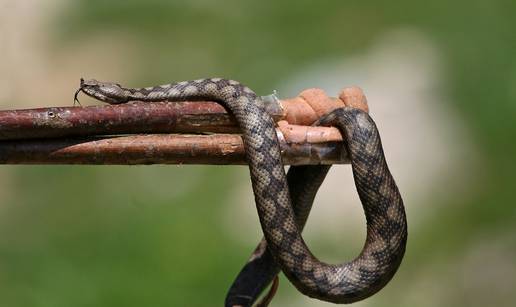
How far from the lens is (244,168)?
30.0 ft

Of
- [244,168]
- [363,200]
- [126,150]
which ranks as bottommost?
[244,168]

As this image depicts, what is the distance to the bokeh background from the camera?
314 inches

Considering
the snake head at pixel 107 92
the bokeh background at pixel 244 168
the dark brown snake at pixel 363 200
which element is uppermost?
the snake head at pixel 107 92

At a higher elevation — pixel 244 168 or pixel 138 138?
pixel 138 138

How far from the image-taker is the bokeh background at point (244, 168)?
7.96m

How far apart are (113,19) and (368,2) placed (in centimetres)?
309

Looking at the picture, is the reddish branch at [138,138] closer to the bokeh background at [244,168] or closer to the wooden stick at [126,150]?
the wooden stick at [126,150]

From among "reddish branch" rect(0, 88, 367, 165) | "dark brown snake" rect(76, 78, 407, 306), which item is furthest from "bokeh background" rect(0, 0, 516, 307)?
"reddish branch" rect(0, 88, 367, 165)

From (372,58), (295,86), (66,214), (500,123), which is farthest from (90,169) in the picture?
(500,123)

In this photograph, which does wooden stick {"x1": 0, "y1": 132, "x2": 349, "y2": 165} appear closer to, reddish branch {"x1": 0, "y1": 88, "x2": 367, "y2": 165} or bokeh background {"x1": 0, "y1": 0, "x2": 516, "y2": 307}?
reddish branch {"x1": 0, "y1": 88, "x2": 367, "y2": 165}

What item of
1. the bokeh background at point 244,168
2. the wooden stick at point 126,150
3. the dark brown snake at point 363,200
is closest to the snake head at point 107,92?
the dark brown snake at point 363,200

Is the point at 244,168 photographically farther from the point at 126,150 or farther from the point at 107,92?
the point at 126,150

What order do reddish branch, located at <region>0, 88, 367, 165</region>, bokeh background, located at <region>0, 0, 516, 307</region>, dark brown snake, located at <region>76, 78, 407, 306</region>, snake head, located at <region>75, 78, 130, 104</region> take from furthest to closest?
bokeh background, located at <region>0, 0, 516, 307</region>, snake head, located at <region>75, 78, 130, 104</region>, dark brown snake, located at <region>76, 78, 407, 306</region>, reddish branch, located at <region>0, 88, 367, 165</region>

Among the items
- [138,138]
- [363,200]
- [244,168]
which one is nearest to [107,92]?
[138,138]
